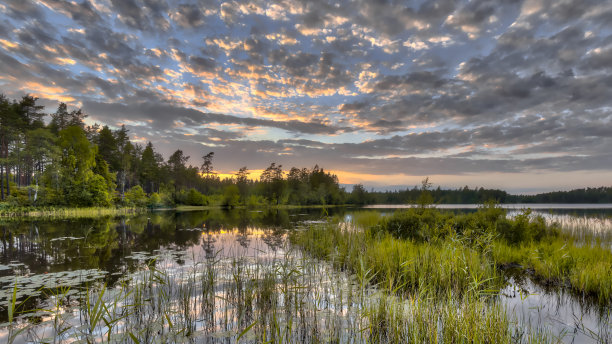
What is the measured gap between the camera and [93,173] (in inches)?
1758

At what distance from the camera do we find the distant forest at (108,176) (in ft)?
128

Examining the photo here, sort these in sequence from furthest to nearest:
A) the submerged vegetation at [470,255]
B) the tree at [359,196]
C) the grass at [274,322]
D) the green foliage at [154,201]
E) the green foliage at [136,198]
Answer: the tree at [359,196], the green foliage at [154,201], the green foliage at [136,198], the submerged vegetation at [470,255], the grass at [274,322]

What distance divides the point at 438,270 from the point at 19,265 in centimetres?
1417

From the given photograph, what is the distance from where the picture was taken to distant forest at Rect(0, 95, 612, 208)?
3909 cm

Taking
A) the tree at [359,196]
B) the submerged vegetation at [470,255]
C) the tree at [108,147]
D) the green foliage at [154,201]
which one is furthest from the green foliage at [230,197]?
the submerged vegetation at [470,255]

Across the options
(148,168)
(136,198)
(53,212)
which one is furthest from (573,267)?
(148,168)

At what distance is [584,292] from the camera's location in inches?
249

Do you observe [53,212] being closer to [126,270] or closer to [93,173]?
[93,173]

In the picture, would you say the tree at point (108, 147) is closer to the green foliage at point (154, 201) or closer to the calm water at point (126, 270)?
the green foliage at point (154, 201)

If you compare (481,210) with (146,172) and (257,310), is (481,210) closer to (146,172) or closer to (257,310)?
Answer: (257,310)

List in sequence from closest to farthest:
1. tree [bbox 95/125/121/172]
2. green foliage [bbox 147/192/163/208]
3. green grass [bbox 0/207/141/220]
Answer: green grass [bbox 0/207/141/220] < green foliage [bbox 147/192/163/208] < tree [bbox 95/125/121/172]

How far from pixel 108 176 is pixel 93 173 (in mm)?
5231

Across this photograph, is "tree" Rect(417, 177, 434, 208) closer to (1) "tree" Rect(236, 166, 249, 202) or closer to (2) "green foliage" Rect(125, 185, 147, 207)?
(2) "green foliage" Rect(125, 185, 147, 207)

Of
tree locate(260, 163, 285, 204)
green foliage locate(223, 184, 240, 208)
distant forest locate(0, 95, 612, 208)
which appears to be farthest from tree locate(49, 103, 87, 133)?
tree locate(260, 163, 285, 204)
